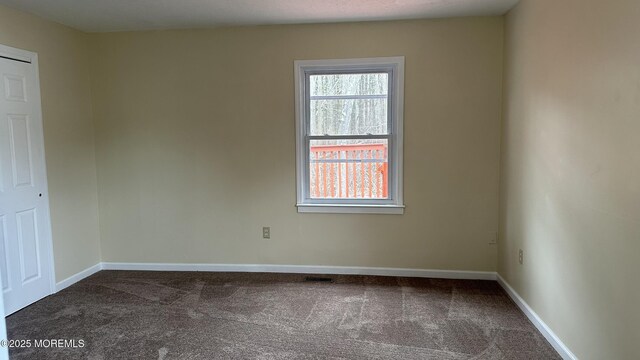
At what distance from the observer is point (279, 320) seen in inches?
108

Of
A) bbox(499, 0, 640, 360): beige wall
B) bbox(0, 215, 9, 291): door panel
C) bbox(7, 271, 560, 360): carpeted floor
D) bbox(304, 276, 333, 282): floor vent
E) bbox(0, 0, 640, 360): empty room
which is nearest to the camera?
bbox(499, 0, 640, 360): beige wall

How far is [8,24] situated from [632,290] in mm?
4329

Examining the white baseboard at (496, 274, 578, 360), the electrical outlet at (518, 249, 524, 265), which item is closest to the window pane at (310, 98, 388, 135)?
the electrical outlet at (518, 249, 524, 265)

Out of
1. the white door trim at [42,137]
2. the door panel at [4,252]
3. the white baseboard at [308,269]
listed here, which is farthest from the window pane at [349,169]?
the door panel at [4,252]

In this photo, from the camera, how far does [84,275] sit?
12.0 ft

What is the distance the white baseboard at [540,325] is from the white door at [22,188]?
3.90 metres

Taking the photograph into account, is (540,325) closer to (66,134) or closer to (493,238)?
(493,238)

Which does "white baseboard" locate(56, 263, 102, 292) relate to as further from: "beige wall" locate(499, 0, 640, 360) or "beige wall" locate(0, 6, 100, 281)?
"beige wall" locate(499, 0, 640, 360)

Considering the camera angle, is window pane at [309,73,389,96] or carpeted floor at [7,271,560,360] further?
window pane at [309,73,389,96]

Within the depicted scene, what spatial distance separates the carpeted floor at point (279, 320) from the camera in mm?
2342

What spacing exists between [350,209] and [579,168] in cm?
192

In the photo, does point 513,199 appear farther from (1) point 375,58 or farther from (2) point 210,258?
(2) point 210,258

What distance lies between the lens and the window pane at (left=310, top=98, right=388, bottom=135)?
353 cm

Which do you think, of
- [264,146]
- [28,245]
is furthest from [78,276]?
[264,146]
